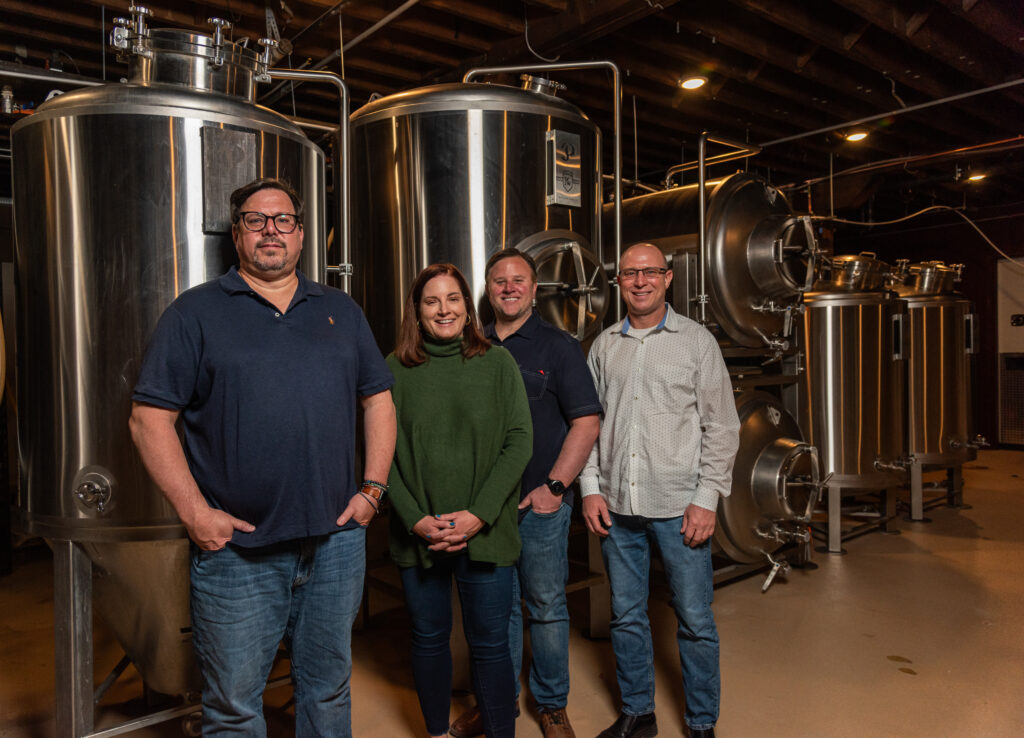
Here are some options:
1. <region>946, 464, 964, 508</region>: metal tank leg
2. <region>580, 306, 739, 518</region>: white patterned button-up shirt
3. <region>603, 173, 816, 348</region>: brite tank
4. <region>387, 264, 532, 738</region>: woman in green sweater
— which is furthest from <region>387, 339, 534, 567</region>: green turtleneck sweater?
<region>946, 464, 964, 508</region>: metal tank leg

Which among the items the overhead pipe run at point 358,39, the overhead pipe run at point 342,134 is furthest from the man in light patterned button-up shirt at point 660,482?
the overhead pipe run at point 358,39

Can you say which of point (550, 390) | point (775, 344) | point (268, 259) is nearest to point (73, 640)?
point (268, 259)

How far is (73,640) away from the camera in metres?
2.23

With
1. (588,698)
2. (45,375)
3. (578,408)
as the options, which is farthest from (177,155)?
(588,698)

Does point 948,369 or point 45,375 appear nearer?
point 45,375

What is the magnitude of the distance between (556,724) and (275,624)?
110 centimetres

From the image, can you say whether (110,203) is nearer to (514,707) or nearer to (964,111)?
(514,707)

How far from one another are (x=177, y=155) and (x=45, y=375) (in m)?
0.74

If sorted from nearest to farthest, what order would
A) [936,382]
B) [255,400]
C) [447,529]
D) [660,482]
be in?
1. [255,400]
2. [447,529]
3. [660,482]
4. [936,382]

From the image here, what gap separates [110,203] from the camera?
2.14 m

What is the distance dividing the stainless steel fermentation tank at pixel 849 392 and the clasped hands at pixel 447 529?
11.7 feet

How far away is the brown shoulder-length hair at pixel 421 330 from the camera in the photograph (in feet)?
7.03

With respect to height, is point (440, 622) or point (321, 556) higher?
point (321, 556)

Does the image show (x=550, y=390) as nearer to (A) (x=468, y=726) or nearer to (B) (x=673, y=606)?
(B) (x=673, y=606)
